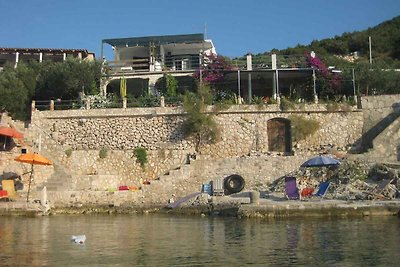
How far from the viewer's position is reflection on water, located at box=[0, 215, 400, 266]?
1016cm

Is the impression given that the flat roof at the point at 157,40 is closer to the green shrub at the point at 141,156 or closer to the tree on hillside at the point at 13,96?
the tree on hillside at the point at 13,96

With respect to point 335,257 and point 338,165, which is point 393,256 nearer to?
point 335,257

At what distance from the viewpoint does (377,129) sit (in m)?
28.0

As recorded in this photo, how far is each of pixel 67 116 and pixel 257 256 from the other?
20423 mm

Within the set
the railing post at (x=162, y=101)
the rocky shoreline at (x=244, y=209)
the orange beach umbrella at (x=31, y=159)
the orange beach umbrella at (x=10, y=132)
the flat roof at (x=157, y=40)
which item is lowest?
the rocky shoreline at (x=244, y=209)

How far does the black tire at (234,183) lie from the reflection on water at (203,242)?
517 centimetres

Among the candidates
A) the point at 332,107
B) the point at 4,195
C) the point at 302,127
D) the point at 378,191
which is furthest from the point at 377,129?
the point at 4,195

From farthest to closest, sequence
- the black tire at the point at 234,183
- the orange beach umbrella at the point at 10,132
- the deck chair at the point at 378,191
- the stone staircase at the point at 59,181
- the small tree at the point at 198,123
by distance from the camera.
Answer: the small tree at the point at 198,123, the orange beach umbrella at the point at 10,132, the stone staircase at the point at 59,181, the black tire at the point at 234,183, the deck chair at the point at 378,191

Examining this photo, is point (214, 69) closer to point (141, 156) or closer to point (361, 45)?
point (141, 156)

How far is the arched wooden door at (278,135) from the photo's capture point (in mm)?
28078

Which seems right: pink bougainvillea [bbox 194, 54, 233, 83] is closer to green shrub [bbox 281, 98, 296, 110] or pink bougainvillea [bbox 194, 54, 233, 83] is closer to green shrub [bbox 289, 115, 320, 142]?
green shrub [bbox 281, 98, 296, 110]

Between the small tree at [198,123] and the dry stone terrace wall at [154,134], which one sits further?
the small tree at [198,123]

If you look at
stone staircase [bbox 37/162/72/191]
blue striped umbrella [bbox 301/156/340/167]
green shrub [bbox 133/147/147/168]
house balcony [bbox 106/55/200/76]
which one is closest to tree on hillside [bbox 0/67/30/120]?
house balcony [bbox 106/55/200/76]

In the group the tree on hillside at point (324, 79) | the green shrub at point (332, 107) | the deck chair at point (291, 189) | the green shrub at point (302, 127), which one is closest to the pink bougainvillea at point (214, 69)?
the tree on hillside at point (324, 79)
